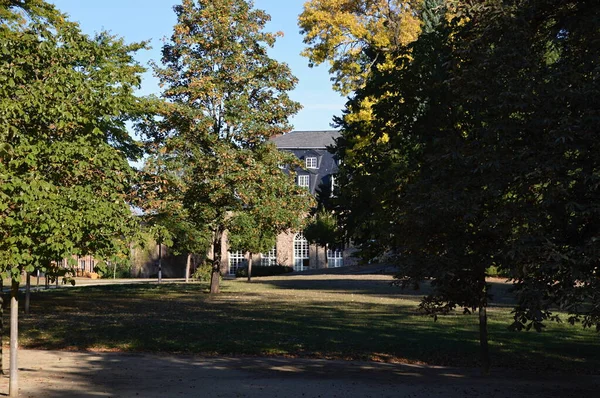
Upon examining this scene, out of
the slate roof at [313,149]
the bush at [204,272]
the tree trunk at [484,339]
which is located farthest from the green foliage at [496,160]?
the slate roof at [313,149]

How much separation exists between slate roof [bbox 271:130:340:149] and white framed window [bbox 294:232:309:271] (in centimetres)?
1089

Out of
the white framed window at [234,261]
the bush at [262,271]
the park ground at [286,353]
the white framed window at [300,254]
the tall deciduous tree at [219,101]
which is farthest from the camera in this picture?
the white framed window at [300,254]

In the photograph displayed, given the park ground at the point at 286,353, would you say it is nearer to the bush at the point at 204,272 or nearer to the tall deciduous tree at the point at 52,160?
the tall deciduous tree at the point at 52,160

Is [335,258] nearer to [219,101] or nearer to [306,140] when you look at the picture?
[306,140]

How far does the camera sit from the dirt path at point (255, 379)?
449 inches

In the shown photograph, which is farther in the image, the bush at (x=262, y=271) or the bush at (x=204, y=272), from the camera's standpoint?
the bush at (x=262, y=271)

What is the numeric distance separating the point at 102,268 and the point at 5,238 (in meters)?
1.46

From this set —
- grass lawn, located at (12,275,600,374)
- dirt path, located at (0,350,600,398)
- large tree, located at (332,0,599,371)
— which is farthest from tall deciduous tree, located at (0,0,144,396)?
grass lawn, located at (12,275,600,374)

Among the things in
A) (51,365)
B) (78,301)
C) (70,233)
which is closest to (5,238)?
(70,233)

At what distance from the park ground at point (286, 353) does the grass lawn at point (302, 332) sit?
0.10 ft

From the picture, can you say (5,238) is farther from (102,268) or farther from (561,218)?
(561,218)

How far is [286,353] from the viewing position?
633 inches

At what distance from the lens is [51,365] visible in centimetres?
1397

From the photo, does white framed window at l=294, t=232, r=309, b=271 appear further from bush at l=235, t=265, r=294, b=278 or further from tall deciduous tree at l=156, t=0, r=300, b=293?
tall deciduous tree at l=156, t=0, r=300, b=293
